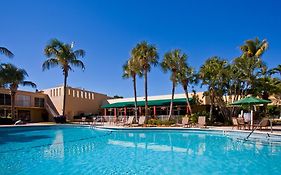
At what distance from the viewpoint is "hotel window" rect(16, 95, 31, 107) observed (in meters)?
37.0

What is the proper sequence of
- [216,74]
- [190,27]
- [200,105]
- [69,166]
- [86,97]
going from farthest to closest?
[86,97] < [200,105] < [216,74] < [190,27] < [69,166]

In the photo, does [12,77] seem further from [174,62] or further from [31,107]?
[174,62]

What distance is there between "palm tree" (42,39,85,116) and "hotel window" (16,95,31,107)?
853 centimetres

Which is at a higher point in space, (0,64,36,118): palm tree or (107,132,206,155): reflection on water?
(0,64,36,118): palm tree

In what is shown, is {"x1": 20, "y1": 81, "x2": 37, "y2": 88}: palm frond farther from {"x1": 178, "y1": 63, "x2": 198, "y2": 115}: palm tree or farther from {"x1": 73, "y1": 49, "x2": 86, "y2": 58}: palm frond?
{"x1": 178, "y1": 63, "x2": 198, "y2": 115}: palm tree

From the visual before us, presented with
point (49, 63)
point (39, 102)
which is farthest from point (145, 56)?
point (39, 102)

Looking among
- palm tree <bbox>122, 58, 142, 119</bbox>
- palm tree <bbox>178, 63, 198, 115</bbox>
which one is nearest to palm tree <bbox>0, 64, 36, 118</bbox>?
palm tree <bbox>122, 58, 142, 119</bbox>

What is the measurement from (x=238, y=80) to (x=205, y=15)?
8.74 metres

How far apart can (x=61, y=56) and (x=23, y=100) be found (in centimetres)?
1114

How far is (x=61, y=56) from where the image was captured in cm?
3164

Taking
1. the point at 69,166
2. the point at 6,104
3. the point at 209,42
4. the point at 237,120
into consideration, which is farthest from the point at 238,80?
the point at 6,104

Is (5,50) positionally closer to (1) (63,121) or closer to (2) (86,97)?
(1) (63,121)

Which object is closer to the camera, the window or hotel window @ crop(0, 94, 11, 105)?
hotel window @ crop(0, 94, 11, 105)

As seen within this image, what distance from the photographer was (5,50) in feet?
62.1
